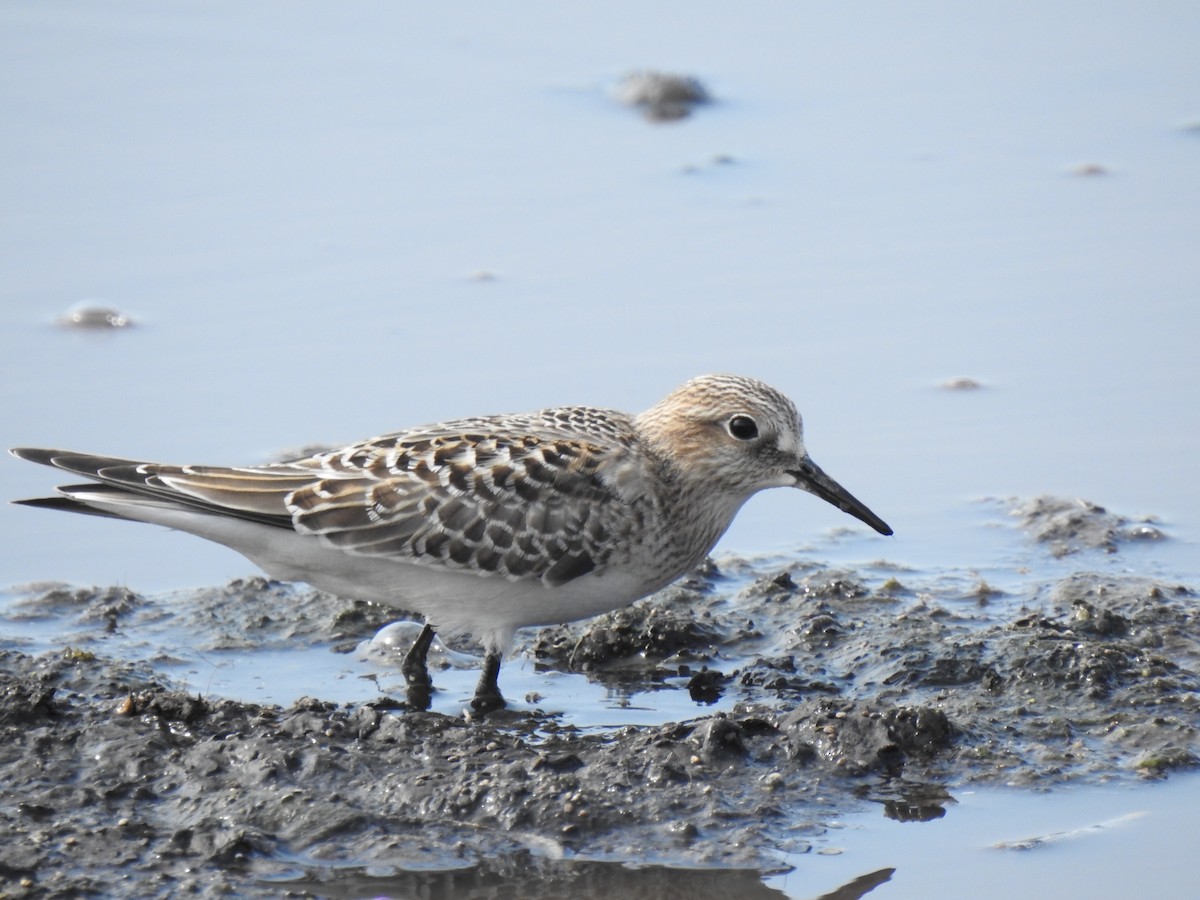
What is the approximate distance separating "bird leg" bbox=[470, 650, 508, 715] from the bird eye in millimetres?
1440

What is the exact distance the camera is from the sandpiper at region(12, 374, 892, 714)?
7457 millimetres

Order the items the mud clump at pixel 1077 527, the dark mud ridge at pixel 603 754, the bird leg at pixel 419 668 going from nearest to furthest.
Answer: the dark mud ridge at pixel 603 754 → the bird leg at pixel 419 668 → the mud clump at pixel 1077 527

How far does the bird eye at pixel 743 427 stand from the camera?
7.82 m

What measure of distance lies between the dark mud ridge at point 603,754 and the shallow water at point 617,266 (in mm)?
422

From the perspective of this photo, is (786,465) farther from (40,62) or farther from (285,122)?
(40,62)

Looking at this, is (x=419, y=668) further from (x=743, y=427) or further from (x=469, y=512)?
(x=743, y=427)

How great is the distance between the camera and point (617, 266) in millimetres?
10727

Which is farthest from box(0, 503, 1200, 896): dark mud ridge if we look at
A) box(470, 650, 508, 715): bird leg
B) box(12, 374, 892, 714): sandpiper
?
box(12, 374, 892, 714): sandpiper

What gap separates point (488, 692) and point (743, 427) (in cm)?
161

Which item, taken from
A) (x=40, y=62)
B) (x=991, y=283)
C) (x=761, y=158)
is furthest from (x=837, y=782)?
(x=40, y=62)

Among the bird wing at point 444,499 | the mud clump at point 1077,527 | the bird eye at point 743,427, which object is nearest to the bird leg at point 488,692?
the bird wing at point 444,499

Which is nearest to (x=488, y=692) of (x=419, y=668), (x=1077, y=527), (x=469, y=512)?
(x=419, y=668)

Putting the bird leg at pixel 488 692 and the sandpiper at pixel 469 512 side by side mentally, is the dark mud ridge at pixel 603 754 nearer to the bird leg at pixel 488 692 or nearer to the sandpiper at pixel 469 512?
the bird leg at pixel 488 692

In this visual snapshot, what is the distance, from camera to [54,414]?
9.41 metres
